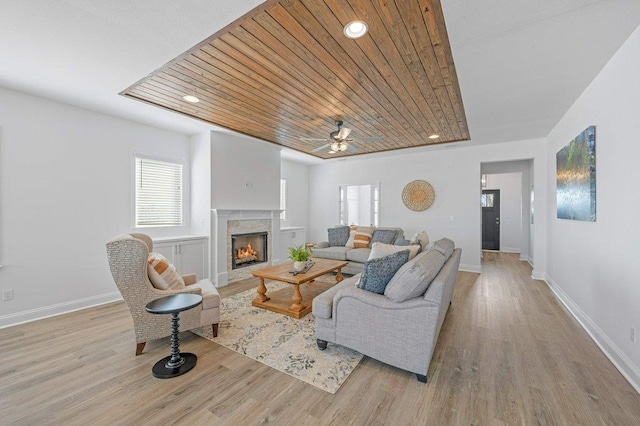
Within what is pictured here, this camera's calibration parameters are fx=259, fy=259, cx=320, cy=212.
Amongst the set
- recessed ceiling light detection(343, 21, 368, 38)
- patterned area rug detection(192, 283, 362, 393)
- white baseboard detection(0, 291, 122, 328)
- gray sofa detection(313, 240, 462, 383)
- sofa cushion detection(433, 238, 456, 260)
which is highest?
recessed ceiling light detection(343, 21, 368, 38)

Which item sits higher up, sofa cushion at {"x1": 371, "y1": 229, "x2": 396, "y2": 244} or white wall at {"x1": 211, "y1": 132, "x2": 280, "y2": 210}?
white wall at {"x1": 211, "y1": 132, "x2": 280, "y2": 210}

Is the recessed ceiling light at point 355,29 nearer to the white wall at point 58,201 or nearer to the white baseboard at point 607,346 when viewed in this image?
the white baseboard at point 607,346

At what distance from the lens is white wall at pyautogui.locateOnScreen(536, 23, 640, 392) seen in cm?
206

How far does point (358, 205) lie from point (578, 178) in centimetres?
527

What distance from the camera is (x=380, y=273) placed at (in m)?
2.35

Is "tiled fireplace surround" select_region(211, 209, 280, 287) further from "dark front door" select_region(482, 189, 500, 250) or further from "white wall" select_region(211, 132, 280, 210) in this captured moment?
"dark front door" select_region(482, 189, 500, 250)

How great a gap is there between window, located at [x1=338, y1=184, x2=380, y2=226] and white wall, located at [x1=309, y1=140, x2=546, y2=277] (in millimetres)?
295

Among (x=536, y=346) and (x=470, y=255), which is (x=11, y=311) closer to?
(x=536, y=346)

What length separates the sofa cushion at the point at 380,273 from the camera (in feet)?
7.70

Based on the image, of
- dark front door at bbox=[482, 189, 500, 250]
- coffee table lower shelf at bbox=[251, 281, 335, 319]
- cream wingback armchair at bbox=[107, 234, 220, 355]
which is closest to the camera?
cream wingback armchair at bbox=[107, 234, 220, 355]

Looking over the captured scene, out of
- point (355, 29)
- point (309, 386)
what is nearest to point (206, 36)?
point (355, 29)

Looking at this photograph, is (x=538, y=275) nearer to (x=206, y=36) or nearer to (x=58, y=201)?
(x=206, y=36)

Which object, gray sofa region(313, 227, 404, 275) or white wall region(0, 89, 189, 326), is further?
gray sofa region(313, 227, 404, 275)

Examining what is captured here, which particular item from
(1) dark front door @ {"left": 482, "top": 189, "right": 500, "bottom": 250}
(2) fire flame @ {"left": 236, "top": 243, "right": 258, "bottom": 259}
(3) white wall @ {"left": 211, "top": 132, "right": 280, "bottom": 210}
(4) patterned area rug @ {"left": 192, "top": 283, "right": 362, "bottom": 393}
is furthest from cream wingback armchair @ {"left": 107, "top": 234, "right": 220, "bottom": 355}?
(1) dark front door @ {"left": 482, "top": 189, "right": 500, "bottom": 250}
